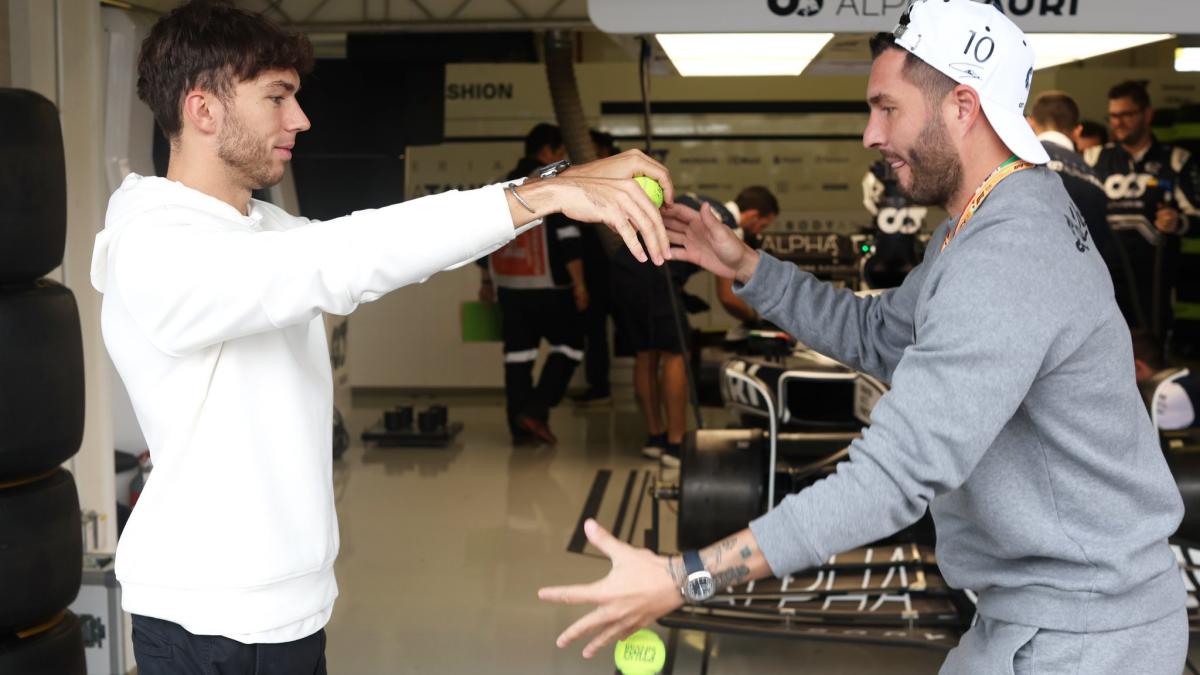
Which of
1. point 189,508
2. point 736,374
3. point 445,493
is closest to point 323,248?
point 189,508

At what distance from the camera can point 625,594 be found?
5.29 feet

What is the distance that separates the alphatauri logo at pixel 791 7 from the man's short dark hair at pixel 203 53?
131 centimetres

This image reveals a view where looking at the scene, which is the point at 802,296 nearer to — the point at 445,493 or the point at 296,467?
the point at 296,467

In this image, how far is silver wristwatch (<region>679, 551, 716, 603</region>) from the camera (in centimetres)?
163

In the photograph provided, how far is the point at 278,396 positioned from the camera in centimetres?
197

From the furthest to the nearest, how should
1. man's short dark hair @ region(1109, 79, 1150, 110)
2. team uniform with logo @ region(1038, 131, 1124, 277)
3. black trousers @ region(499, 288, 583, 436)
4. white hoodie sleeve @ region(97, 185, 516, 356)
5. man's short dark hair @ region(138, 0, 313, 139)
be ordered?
man's short dark hair @ region(1109, 79, 1150, 110) < black trousers @ region(499, 288, 583, 436) < team uniform with logo @ region(1038, 131, 1124, 277) < man's short dark hair @ region(138, 0, 313, 139) < white hoodie sleeve @ region(97, 185, 516, 356)

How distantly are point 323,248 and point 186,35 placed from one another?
52 cm

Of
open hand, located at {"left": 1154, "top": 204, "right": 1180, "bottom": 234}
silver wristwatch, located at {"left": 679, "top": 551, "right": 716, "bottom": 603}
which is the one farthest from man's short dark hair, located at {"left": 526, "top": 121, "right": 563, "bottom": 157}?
silver wristwatch, located at {"left": 679, "top": 551, "right": 716, "bottom": 603}

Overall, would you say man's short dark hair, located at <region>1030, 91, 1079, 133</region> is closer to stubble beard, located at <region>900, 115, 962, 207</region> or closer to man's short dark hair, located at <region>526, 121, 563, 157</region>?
man's short dark hair, located at <region>526, 121, 563, 157</region>

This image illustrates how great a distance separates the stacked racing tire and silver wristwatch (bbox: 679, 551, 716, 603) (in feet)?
5.83

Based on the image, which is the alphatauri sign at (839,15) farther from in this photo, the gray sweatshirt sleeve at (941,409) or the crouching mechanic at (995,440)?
the gray sweatshirt sleeve at (941,409)

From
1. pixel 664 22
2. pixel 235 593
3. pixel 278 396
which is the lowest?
pixel 235 593

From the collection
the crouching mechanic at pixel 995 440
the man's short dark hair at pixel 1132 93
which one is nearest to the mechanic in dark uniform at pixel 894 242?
the man's short dark hair at pixel 1132 93

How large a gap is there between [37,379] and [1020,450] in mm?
2097
